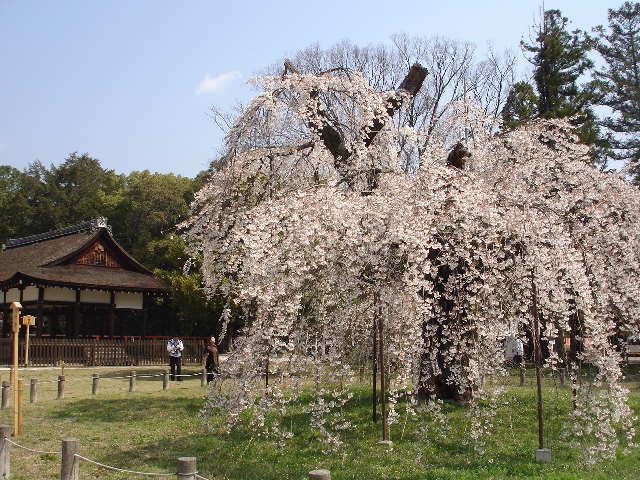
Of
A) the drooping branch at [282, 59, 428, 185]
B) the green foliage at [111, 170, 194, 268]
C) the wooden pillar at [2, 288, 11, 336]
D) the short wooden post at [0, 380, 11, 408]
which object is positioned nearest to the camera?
the drooping branch at [282, 59, 428, 185]

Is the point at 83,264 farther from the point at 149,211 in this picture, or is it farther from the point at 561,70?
the point at 561,70

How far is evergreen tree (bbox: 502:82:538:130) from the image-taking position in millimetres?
24453

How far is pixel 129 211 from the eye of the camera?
1608 inches

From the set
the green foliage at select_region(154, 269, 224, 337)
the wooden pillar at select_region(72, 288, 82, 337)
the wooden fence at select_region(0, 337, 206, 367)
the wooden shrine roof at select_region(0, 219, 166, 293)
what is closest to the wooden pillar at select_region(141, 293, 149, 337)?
the wooden shrine roof at select_region(0, 219, 166, 293)

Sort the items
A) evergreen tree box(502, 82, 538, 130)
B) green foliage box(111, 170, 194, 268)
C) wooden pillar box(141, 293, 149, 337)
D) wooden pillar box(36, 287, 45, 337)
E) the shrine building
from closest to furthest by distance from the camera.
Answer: evergreen tree box(502, 82, 538, 130)
wooden pillar box(36, 287, 45, 337)
the shrine building
wooden pillar box(141, 293, 149, 337)
green foliage box(111, 170, 194, 268)

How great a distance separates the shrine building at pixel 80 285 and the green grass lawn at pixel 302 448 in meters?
14.8

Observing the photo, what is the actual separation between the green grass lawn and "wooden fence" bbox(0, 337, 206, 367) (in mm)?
11183

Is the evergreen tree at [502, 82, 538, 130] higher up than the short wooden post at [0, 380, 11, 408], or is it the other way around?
the evergreen tree at [502, 82, 538, 130]

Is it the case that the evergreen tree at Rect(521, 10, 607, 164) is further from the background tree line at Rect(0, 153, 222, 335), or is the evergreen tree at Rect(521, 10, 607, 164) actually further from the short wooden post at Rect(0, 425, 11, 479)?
the short wooden post at Rect(0, 425, 11, 479)

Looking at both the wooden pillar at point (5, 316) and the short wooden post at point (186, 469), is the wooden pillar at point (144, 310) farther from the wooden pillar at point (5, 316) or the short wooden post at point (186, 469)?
the short wooden post at point (186, 469)

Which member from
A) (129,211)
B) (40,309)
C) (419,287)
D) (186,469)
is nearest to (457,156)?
(419,287)

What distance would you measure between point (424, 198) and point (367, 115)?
416 centimetres

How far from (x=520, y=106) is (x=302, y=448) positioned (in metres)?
19.8

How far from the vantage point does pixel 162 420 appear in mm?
11578
